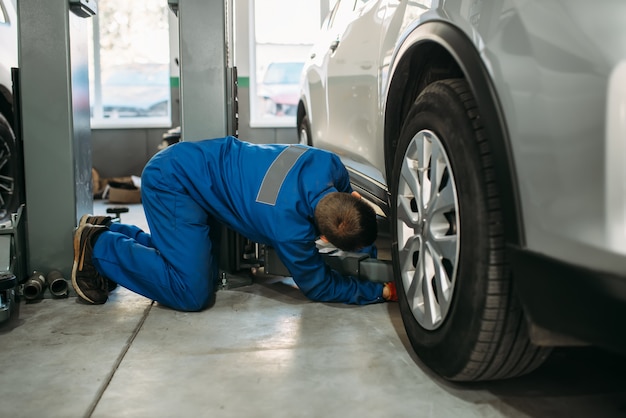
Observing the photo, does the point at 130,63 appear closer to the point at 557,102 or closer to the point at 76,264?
the point at 76,264

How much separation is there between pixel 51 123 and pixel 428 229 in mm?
1911

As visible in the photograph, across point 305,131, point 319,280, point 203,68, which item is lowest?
point 319,280

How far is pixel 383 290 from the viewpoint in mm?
2875

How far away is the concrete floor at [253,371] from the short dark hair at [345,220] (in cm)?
34

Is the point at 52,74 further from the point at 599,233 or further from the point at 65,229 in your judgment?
the point at 599,233

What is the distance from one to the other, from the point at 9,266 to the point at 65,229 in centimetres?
31

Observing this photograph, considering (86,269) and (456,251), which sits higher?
(456,251)

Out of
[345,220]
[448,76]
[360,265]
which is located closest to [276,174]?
[345,220]

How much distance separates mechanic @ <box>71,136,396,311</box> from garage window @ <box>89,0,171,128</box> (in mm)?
6357

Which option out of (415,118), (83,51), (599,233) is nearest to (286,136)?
(83,51)

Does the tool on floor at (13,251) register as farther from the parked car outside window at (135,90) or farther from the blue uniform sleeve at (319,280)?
the parked car outside window at (135,90)

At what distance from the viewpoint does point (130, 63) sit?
916 centimetres

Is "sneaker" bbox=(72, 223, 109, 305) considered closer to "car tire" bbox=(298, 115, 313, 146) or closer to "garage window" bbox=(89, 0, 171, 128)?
"car tire" bbox=(298, 115, 313, 146)

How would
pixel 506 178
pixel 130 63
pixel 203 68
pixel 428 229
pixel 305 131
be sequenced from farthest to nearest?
pixel 130 63, pixel 305 131, pixel 203 68, pixel 428 229, pixel 506 178
